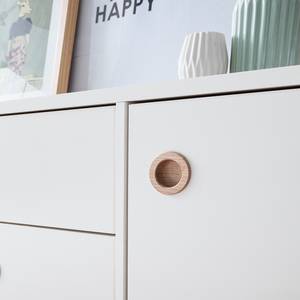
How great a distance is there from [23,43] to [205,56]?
0.78 m

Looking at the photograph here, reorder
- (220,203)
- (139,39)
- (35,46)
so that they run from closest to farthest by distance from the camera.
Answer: (220,203)
(139,39)
(35,46)

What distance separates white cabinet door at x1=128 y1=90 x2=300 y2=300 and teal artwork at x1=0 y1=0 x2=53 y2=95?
0.73m

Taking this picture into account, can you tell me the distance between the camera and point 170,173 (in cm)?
70

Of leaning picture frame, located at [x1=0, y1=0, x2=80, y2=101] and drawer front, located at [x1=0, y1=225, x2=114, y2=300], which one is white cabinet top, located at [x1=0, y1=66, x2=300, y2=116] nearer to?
drawer front, located at [x1=0, y1=225, x2=114, y2=300]

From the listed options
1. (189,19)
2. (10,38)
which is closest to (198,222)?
(189,19)

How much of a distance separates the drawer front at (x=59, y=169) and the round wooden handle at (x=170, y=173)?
88 millimetres

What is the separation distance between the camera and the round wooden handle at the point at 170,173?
0.68 meters

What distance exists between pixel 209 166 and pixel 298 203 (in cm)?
14

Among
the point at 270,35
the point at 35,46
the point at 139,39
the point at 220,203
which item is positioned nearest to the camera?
the point at 220,203

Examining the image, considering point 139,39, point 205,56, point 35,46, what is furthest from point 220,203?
point 35,46

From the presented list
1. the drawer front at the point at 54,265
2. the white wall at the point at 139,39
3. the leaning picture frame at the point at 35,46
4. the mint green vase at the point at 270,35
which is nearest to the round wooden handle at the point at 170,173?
the drawer front at the point at 54,265

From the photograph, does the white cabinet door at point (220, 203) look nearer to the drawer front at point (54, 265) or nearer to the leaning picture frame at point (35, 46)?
the drawer front at point (54, 265)

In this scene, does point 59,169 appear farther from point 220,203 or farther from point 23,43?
point 23,43

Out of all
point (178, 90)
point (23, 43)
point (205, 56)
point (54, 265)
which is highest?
point (23, 43)
